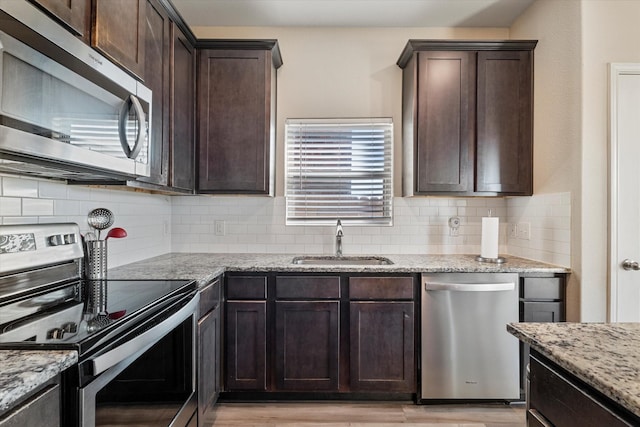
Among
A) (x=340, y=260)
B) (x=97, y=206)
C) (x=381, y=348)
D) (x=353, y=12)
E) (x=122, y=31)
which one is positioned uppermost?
(x=353, y=12)

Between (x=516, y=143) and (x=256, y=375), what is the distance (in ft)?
7.87

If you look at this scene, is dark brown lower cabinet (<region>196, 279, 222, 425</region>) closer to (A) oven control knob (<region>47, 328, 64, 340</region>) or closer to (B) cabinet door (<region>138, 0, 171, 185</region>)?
(B) cabinet door (<region>138, 0, 171, 185</region>)

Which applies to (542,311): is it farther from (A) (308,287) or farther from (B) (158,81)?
(B) (158,81)

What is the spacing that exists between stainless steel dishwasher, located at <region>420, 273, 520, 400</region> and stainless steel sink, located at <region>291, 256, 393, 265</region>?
1.81ft

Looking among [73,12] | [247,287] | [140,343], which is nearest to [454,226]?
[247,287]

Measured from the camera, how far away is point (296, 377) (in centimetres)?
231

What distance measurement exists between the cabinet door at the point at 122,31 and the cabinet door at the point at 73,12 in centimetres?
3

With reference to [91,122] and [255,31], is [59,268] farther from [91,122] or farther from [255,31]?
[255,31]

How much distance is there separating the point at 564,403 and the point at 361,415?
5.26ft

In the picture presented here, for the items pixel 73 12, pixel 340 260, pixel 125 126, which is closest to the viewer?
pixel 73 12

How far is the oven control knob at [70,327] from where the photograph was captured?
1.04 metres

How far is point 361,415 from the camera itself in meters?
2.24

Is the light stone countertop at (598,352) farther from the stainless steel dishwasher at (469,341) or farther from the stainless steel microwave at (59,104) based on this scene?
the stainless steel microwave at (59,104)

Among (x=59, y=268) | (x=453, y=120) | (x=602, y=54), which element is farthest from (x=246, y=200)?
(x=602, y=54)
